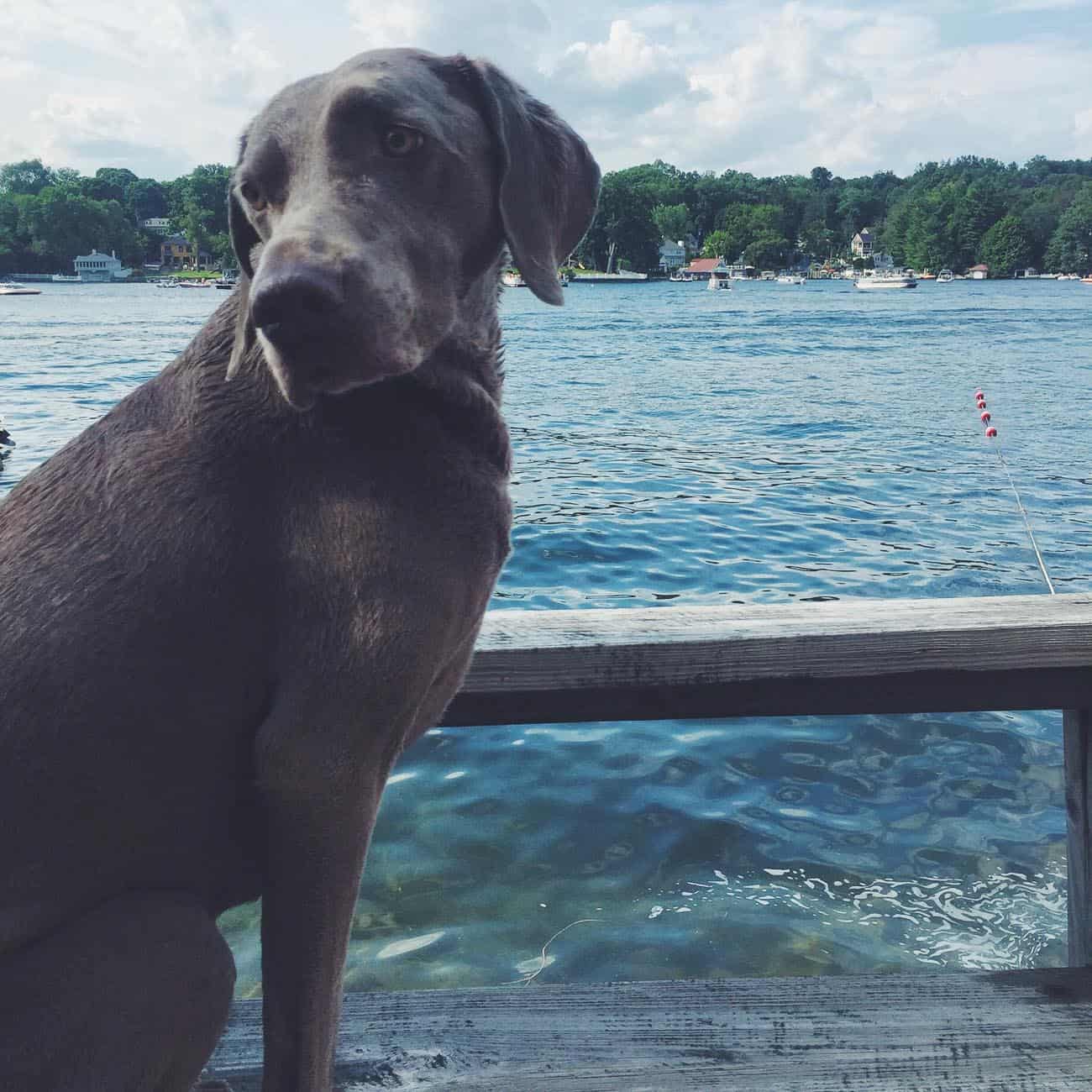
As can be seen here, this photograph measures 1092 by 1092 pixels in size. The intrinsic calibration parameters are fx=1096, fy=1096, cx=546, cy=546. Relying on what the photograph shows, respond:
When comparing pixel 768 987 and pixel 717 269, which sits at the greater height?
pixel 717 269

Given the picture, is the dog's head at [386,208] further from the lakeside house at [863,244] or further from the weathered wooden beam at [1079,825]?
the lakeside house at [863,244]

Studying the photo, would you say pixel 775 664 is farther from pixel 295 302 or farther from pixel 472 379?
pixel 295 302

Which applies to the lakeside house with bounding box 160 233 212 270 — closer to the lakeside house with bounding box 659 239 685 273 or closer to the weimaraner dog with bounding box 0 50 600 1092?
the lakeside house with bounding box 659 239 685 273

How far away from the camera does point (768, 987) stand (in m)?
2.61

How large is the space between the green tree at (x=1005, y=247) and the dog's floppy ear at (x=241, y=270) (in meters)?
131

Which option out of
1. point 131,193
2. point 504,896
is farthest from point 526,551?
point 131,193

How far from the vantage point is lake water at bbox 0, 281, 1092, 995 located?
5402mm

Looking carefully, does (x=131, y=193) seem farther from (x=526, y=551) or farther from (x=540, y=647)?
(x=540, y=647)

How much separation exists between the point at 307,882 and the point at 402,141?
122 centimetres

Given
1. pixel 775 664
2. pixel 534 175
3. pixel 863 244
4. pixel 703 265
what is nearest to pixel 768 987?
pixel 775 664

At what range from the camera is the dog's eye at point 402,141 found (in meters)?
1.77

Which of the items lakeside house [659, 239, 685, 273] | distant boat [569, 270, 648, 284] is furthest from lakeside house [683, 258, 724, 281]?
distant boat [569, 270, 648, 284]

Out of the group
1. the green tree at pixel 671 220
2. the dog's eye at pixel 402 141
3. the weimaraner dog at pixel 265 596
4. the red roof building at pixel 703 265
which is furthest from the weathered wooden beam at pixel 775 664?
the red roof building at pixel 703 265

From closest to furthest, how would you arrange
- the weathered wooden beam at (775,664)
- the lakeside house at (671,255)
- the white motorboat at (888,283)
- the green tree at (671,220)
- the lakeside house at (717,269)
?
1. the weathered wooden beam at (775,664)
2. the white motorboat at (888,283)
3. the green tree at (671,220)
4. the lakeside house at (671,255)
5. the lakeside house at (717,269)
